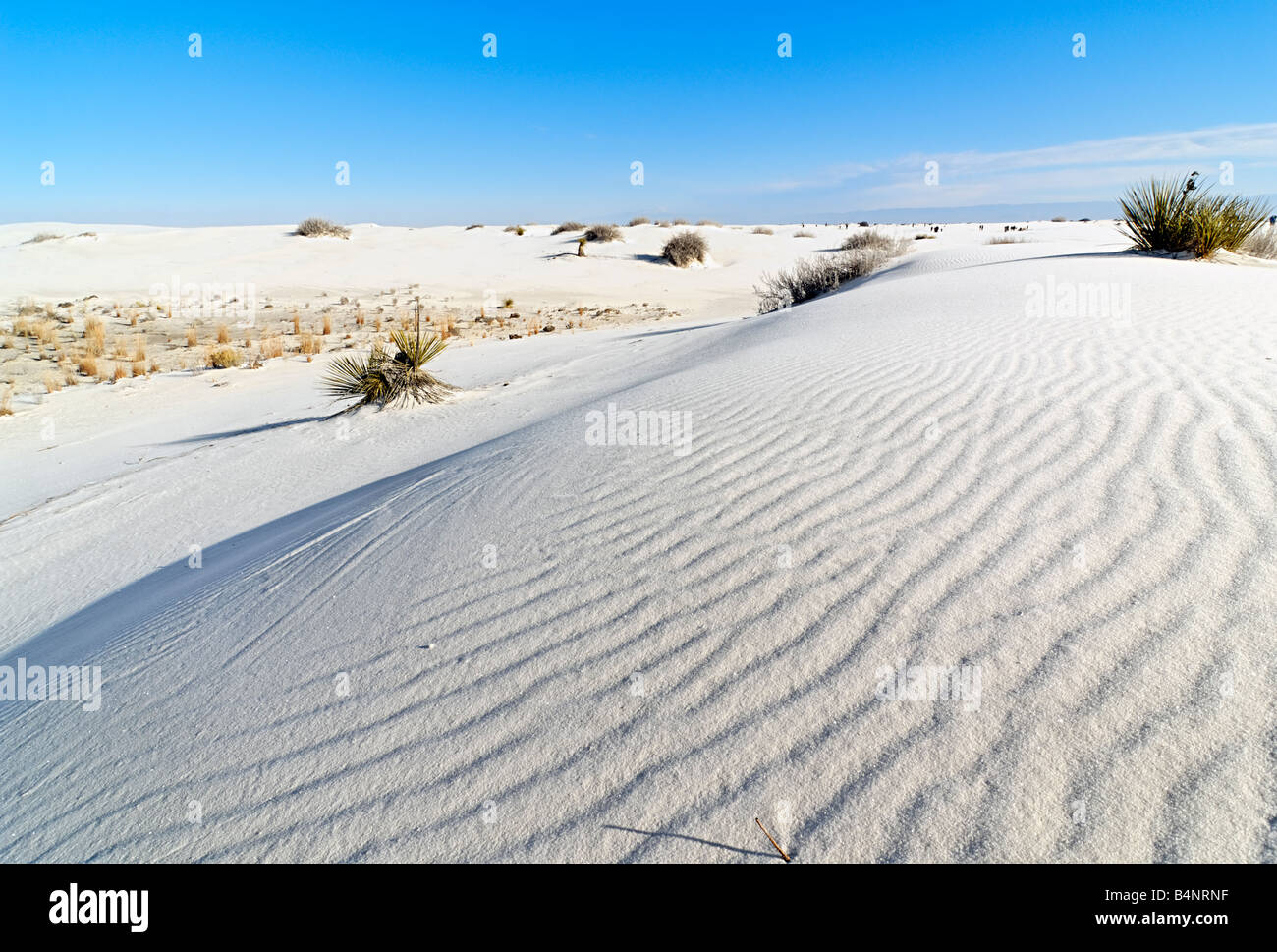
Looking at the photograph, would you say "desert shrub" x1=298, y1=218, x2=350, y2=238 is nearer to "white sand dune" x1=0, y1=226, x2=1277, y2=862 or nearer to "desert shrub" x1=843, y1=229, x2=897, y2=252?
"desert shrub" x1=843, y1=229, x2=897, y2=252

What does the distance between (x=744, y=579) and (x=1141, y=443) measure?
6.72 ft

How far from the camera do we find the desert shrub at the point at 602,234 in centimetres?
2834

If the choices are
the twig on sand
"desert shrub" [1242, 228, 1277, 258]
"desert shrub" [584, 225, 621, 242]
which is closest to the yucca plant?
the twig on sand

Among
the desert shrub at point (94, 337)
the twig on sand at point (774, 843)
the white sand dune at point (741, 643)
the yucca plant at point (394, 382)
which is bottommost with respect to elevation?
the twig on sand at point (774, 843)

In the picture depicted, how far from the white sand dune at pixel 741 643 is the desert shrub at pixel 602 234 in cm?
2490

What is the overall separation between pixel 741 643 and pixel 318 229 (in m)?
33.7

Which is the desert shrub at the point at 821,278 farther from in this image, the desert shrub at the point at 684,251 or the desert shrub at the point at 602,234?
the desert shrub at the point at 602,234

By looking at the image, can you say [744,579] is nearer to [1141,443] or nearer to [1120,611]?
A: [1120,611]

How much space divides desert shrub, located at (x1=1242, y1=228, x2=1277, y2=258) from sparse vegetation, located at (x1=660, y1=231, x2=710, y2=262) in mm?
15908

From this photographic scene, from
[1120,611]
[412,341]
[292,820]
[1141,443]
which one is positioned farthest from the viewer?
[412,341]

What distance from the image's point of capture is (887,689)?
212 cm

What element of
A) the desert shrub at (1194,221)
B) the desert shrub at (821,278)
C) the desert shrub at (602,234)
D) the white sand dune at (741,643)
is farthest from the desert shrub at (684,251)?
the white sand dune at (741,643)

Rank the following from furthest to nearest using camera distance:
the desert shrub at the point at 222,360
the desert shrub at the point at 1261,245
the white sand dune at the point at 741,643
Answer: the desert shrub at the point at 222,360, the desert shrub at the point at 1261,245, the white sand dune at the point at 741,643
